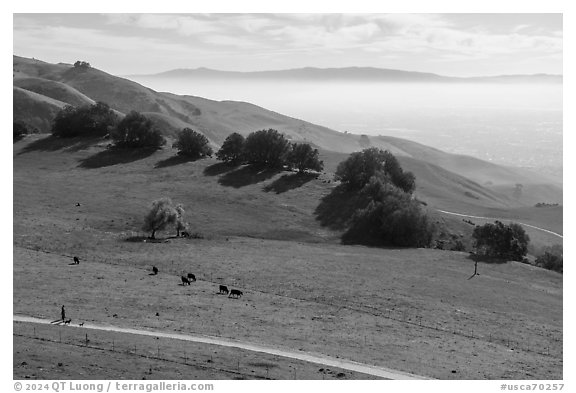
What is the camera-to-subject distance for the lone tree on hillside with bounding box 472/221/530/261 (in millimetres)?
95688

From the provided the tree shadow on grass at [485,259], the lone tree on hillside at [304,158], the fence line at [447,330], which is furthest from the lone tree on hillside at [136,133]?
the fence line at [447,330]

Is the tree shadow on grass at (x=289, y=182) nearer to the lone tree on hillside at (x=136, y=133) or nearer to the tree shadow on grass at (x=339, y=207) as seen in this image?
the tree shadow on grass at (x=339, y=207)

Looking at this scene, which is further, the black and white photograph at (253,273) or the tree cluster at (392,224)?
the tree cluster at (392,224)

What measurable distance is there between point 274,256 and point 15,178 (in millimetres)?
70858

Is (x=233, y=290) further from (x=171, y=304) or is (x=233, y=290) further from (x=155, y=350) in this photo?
(x=155, y=350)

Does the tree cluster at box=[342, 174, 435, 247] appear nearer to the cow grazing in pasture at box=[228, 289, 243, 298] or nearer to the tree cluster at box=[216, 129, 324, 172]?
the tree cluster at box=[216, 129, 324, 172]

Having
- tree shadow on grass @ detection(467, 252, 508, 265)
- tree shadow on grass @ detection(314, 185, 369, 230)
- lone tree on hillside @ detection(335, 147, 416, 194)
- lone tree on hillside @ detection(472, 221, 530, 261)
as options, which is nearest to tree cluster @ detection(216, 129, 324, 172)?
lone tree on hillside @ detection(335, 147, 416, 194)

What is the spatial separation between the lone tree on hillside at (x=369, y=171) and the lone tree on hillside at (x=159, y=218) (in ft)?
143

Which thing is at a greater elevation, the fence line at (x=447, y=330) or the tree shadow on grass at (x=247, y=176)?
the tree shadow on grass at (x=247, y=176)

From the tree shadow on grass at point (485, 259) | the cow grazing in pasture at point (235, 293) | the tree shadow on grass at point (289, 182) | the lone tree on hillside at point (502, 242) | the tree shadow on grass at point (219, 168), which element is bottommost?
the cow grazing in pasture at point (235, 293)

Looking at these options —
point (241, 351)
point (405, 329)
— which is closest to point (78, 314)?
point (241, 351)

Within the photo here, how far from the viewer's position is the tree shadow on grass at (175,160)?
13588 cm

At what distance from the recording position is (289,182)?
127m

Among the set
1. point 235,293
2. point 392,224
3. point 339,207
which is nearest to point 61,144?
point 339,207
